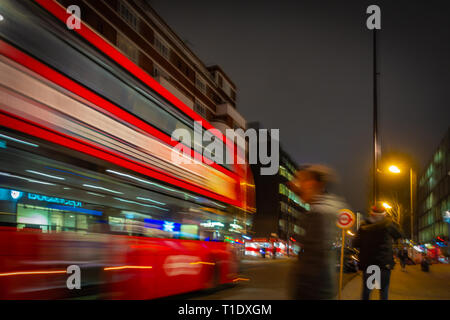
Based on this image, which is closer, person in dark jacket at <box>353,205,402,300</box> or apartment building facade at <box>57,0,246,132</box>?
person in dark jacket at <box>353,205,402,300</box>

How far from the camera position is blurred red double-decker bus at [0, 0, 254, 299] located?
482 centimetres

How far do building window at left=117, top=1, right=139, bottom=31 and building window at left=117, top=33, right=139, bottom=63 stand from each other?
158 cm

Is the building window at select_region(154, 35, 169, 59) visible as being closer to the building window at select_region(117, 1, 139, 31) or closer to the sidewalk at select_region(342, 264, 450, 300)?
the building window at select_region(117, 1, 139, 31)

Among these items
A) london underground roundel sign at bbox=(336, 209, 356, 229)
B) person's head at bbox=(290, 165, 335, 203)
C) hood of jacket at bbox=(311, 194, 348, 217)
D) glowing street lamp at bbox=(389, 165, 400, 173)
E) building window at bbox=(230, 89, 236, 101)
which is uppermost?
building window at bbox=(230, 89, 236, 101)

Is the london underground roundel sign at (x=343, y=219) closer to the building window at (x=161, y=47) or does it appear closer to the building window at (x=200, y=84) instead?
the building window at (x=161, y=47)

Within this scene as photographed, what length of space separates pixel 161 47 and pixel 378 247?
3526cm

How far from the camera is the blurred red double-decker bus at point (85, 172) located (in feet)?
15.8

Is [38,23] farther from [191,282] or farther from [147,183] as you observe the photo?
[191,282]

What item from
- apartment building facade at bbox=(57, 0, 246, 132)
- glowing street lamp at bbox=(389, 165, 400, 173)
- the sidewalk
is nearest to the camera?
the sidewalk

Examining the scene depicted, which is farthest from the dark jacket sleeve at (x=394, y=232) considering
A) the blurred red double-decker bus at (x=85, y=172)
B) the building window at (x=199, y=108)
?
the building window at (x=199, y=108)

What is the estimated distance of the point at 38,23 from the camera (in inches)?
205

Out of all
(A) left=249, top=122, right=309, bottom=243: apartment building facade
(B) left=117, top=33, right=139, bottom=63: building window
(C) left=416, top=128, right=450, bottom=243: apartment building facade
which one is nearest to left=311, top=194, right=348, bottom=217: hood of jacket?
(B) left=117, top=33, right=139, bottom=63: building window

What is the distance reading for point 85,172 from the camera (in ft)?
18.9
